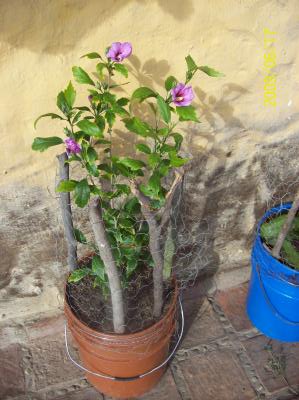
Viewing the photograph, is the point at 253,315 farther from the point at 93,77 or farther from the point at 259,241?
the point at 93,77

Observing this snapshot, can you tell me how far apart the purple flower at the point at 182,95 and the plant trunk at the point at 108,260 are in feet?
1.35

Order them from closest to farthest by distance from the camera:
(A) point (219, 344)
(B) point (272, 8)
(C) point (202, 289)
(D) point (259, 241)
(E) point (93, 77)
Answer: (E) point (93, 77) → (B) point (272, 8) → (D) point (259, 241) → (A) point (219, 344) → (C) point (202, 289)

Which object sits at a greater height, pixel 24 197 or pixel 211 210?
pixel 24 197

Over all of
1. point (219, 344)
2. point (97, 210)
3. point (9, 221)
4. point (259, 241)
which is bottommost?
point (219, 344)

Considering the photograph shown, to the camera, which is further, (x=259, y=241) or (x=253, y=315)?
(x=253, y=315)

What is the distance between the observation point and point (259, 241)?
79.7 inches

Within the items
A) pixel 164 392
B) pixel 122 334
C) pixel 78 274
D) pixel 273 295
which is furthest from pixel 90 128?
pixel 164 392

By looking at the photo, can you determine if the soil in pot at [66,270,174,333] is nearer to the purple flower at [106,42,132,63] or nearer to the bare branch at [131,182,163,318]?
the bare branch at [131,182,163,318]

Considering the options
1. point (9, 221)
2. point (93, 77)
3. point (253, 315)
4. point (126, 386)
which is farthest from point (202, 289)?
point (93, 77)

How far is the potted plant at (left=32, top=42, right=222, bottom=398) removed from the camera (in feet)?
4.54

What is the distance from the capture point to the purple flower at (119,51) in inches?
53.6

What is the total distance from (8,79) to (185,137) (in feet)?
Answer: 2.56

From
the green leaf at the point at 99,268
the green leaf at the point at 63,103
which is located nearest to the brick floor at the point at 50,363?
the green leaf at the point at 99,268

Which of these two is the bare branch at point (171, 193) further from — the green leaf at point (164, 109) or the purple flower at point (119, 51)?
the purple flower at point (119, 51)
